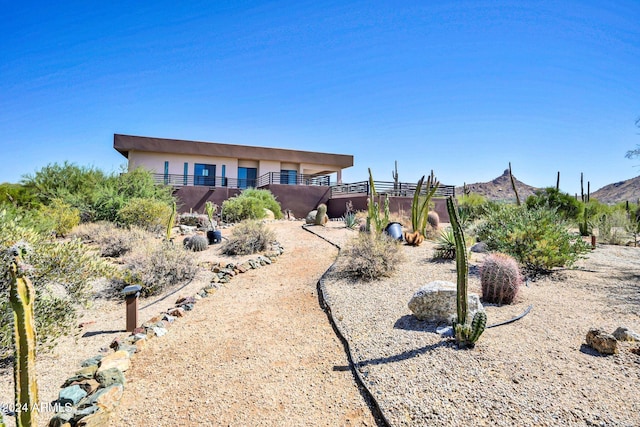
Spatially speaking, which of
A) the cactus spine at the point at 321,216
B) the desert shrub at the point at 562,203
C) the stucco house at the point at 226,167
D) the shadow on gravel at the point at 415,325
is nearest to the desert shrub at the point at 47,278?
the shadow on gravel at the point at 415,325

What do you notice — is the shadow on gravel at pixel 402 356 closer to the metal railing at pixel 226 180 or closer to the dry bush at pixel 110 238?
the dry bush at pixel 110 238

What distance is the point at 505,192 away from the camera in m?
55.3

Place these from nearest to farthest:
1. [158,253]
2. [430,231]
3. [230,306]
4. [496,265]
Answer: [496,265] < [230,306] < [158,253] < [430,231]

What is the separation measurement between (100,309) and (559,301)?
7.26 m

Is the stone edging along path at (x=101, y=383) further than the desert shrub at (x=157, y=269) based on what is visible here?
No

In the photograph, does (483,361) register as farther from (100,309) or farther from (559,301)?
(100,309)

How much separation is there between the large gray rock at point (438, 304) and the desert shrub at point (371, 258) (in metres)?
1.94

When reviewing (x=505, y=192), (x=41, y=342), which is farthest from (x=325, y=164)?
(x=505, y=192)

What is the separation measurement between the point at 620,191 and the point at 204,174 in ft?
199

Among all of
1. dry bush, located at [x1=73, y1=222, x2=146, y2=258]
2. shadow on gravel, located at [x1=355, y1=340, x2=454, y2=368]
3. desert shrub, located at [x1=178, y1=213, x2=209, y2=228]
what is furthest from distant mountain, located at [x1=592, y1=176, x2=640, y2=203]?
dry bush, located at [x1=73, y1=222, x2=146, y2=258]

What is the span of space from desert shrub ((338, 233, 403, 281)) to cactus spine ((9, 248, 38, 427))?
495cm

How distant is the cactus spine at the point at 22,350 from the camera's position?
196 cm

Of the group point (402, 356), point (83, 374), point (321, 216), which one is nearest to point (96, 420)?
point (83, 374)

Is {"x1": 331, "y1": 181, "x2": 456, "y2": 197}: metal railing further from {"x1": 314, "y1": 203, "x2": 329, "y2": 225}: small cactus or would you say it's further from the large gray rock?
the large gray rock
